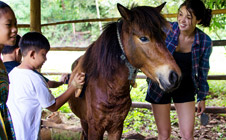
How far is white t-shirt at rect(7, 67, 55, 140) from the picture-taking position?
1.73 metres

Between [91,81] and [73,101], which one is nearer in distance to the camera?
[91,81]

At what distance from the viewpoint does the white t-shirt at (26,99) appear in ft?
5.68

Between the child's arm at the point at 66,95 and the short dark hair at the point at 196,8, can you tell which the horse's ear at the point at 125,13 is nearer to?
the child's arm at the point at 66,95

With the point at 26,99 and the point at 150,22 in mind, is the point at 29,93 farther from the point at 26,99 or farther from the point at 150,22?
the point at 150,22

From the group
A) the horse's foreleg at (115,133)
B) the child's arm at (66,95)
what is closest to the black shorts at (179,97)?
the horse's foreleg at (115,133)

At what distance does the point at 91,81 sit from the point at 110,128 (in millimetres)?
511

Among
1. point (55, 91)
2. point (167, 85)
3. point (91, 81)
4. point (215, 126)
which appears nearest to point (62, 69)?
point (55, 91)

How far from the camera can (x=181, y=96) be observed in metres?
2.38

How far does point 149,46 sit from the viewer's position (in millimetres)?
1740

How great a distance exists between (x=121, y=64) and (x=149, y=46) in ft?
1.12

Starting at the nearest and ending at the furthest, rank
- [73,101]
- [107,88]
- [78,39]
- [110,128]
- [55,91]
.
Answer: [107,88]
[110,128]
[73,101]
[55,91]
[78,39]

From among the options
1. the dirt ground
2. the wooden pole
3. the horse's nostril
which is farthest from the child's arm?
the wooden pole

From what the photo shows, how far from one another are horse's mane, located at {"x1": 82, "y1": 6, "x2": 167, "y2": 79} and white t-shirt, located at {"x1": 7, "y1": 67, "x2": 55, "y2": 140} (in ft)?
1.75

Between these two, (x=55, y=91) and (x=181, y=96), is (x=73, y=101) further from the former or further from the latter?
(x=55, y=91)
